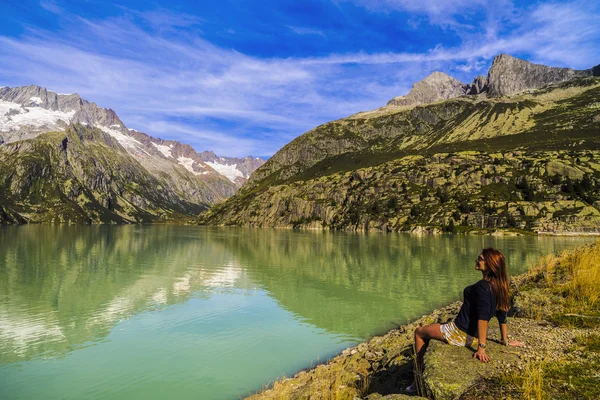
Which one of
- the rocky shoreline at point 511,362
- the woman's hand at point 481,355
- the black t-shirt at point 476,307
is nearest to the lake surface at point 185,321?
the rocky shoreline at point 511,362

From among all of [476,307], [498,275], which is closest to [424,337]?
[476,307]

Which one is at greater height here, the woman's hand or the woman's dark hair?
the woman's dark hair

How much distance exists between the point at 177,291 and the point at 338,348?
85.3ft

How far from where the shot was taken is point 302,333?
2867cm

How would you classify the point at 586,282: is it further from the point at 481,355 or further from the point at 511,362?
the point at 481,355

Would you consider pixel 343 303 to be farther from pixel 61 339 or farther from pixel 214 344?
pixel 61 339

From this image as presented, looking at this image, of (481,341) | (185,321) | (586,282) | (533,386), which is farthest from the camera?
(185,321)

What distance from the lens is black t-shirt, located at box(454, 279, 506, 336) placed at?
11484mm

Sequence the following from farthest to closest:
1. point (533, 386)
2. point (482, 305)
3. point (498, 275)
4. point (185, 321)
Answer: point (185, 321) → point (498, 275) → point (482, 305) → point (533, 386)

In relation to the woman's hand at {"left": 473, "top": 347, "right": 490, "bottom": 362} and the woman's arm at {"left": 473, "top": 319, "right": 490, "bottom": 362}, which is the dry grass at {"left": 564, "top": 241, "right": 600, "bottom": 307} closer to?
the woman's arm at {"left": 473, "top": 319, "right": 490, "bottom": 362}

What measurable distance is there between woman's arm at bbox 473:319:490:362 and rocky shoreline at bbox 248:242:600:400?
197mm

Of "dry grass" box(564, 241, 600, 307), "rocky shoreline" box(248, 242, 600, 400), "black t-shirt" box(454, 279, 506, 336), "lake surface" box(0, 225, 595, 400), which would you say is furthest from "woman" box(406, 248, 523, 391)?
"lake surface" box(0, 225, 595, 400)

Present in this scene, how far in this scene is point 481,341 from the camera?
11055 millimetres

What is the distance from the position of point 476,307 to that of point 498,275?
4.30 ft
